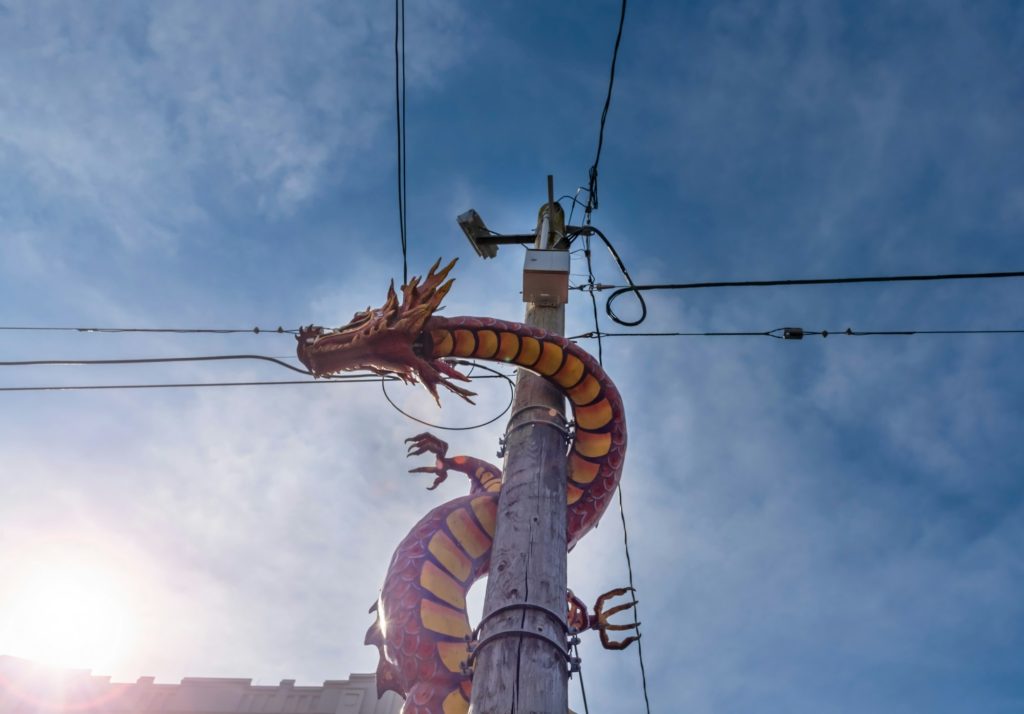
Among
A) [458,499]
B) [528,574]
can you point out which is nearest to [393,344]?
[458,499]

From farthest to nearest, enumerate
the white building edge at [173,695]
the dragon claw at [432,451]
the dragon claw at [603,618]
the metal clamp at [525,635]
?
the white building edge at [173,695] → the dragon claw at [432,451] → the dragon claw at [603,618] → the metal clamp at [525,635]

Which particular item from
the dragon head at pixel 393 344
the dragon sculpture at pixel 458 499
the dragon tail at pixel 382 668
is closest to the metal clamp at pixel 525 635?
the dragon sculpture at pixel 458 499

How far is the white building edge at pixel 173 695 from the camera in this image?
20.5m

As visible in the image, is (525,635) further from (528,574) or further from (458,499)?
(458,499)

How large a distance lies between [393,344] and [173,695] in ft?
71.2

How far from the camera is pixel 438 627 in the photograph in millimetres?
4621

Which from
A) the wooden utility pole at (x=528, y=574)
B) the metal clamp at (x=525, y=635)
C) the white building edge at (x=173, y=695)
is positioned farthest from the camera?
the white building edge at (x=173, y=695)

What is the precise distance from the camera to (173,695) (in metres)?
21.4

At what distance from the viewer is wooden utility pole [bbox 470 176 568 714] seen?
308 cm

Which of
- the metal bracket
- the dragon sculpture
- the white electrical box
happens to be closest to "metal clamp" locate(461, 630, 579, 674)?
the metal bracket

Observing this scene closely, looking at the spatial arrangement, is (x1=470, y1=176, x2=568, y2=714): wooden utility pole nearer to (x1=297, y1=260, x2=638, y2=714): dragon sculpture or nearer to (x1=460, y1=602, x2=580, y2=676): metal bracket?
(x1=460, y1=602, x2=580, y2=676): metal bracket

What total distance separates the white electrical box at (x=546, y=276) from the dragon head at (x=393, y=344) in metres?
0.74

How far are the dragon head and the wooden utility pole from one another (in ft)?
2.17

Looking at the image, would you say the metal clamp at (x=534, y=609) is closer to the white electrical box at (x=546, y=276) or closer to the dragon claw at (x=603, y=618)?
the dragon claw at (x=603, y=618)
